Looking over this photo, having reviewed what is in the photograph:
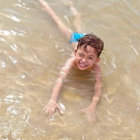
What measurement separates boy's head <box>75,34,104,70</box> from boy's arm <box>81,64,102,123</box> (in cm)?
20

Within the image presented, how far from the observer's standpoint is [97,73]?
3.59m

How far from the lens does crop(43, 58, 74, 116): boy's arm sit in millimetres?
2912

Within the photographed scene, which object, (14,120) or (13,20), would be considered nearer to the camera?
(14,120)

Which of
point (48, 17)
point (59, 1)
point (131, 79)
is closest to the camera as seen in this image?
point (131, 79)

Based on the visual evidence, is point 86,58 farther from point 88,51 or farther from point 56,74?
point 56,74

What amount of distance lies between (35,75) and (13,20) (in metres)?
1.36

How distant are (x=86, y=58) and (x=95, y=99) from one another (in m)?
0.52

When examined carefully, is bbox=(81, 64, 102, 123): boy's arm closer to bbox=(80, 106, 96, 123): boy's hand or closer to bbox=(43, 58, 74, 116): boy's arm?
bbox=(80, 106, 96, 123): boy's hand

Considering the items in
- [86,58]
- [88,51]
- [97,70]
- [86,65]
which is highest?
[88,51]

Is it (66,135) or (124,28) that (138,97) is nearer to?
(66,135)

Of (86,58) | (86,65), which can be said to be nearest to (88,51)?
(86,58)

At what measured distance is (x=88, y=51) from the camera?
3.27 m

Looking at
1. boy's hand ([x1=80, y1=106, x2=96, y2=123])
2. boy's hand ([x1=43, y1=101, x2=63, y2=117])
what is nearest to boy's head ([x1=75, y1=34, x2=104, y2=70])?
boy's hand ([x1=80, y1=106, x2=96, y2=123])

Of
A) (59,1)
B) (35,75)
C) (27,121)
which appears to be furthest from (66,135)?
(59,1)
